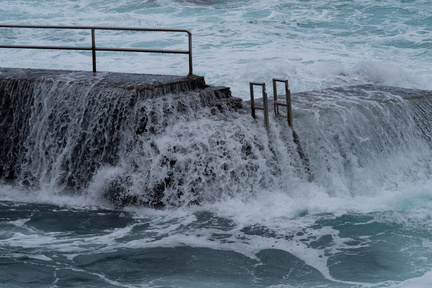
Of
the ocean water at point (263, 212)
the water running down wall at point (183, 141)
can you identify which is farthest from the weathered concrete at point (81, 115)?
the ocean water at point (263, 212)

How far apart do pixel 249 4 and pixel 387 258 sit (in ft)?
75.6

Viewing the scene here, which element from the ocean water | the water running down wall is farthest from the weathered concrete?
the ocean water

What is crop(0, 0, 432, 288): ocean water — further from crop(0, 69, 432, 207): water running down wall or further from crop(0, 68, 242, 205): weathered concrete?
crop(0, 68, 242, 205): weathered concrete

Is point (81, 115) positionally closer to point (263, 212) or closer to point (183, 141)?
point (183, 141)

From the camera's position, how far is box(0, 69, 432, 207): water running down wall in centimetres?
1019

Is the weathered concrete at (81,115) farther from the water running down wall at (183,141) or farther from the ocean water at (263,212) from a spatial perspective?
the ocean water at (263,212)

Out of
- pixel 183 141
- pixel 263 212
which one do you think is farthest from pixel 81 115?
pixel 263 212

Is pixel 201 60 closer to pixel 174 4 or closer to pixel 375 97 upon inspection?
pixel 375 97

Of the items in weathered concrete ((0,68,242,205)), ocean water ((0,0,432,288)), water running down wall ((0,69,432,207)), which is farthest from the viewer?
weathered concrete ((0,68,242,205))

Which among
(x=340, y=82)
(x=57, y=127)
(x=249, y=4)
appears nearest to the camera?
(x=57, y=127)

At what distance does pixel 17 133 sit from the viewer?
11.5 meters

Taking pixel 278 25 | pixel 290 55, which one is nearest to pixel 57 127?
pixel 290 55

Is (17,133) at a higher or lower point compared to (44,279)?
higher

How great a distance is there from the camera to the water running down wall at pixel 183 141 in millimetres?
10188
